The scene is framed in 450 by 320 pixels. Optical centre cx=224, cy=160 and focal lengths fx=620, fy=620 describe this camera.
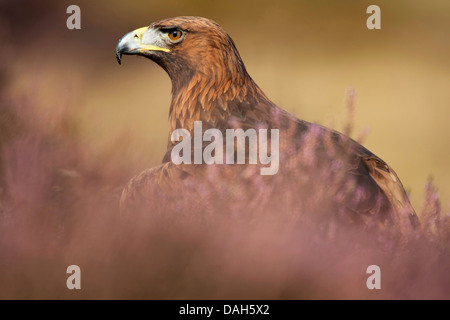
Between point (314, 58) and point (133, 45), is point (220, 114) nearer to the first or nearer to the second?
point (133, 45)

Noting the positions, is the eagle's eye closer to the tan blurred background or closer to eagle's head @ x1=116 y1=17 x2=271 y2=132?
eagle's head @ x1=116 y1=17 x2=271 y2=132

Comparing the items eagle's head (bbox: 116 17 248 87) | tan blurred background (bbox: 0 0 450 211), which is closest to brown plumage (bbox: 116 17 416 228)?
eagle's head (bbox: 116 17 248 87)

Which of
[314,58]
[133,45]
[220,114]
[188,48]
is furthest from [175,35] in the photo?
[314,58]

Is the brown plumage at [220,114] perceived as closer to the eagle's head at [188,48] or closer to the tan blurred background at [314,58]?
the eagle's head at [188,48]

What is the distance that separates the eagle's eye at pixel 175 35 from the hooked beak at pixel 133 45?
0.43ft

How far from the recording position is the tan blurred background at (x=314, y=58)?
32.0ft

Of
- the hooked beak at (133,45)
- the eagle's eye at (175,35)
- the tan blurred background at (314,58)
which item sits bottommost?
the hooked beak at (133,45)

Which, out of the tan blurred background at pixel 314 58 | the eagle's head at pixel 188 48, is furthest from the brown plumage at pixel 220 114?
the tan blurred background at pixel 314 58

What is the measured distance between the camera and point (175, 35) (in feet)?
13.7

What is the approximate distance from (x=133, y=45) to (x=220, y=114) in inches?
32.0

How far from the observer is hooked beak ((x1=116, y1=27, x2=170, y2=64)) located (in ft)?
13.4

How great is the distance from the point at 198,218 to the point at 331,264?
1.76 ft

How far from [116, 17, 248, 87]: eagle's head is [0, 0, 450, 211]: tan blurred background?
484 centimetres

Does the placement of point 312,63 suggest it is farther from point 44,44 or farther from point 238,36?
point 44,44
